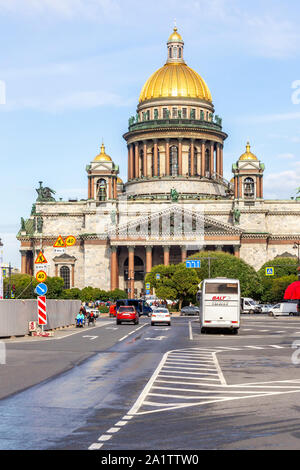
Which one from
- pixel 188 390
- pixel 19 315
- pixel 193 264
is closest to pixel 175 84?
pixel 193 264

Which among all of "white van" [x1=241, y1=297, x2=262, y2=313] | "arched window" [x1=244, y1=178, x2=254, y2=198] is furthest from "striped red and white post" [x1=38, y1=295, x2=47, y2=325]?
"arched window" [x1=244, y1=178, x2=254, y2=198]

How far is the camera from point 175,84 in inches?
6427

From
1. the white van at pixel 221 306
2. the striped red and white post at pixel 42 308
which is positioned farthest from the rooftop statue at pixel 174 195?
the striped red and white post at pixel 42 308

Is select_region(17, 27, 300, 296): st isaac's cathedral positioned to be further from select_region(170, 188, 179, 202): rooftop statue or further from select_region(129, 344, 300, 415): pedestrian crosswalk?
select_region(129, 344, 300, 415): pedestrian crosswalk

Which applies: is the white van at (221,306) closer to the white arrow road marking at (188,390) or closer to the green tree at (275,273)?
the white arrow road marking at (188,390)

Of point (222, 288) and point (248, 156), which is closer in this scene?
A: point (222, 288)

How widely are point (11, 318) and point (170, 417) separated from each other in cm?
3294

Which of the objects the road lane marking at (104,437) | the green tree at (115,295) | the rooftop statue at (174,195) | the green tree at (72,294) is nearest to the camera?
the road lane marking at (104,437)

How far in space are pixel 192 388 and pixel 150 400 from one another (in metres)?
2.72

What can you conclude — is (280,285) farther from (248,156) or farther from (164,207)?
(248,156)

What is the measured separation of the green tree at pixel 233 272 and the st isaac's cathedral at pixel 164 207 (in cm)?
1696

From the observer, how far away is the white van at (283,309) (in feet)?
326

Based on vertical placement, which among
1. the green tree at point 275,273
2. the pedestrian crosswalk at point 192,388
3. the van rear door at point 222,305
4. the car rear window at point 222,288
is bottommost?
the pedestrian crosswalk at point 192,388
